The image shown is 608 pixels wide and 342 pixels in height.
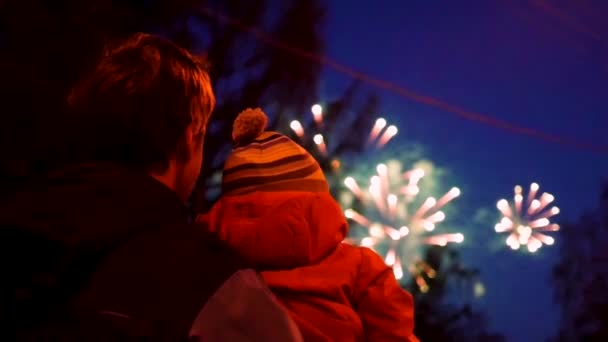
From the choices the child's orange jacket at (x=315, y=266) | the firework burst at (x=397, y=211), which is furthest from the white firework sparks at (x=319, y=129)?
the child's orange jacket at (x=315, y=266)

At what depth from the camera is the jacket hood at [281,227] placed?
229 centimetres

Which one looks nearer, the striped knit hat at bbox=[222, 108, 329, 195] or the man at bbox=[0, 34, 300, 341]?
the man at bbox=[0, 34, 300, 341]

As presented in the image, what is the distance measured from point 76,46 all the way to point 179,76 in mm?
7440

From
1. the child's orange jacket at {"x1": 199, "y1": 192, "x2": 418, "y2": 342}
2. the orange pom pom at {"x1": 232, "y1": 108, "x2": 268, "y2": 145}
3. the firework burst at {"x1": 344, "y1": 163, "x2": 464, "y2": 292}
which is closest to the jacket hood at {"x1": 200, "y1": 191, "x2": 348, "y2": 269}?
the child's orange jacket at {"x1": 199, "y1": 192, "x2": 418, "y2": 342}

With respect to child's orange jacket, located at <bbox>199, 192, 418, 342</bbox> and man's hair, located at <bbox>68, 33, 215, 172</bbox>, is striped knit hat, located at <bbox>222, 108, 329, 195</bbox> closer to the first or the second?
child's orange jacket, located at <bbox>199, 192, 418, 342</bbox>

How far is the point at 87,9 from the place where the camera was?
859 cm

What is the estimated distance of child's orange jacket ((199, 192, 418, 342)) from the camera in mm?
2301

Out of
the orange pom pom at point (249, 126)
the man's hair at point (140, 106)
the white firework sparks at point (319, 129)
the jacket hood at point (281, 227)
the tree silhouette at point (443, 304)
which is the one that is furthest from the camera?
the tree silhouette at point (443, 304)

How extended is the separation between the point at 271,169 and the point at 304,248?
38 cm

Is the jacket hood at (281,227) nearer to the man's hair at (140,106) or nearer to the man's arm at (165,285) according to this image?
the man's hair at (140,106)

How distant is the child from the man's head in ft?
2.42

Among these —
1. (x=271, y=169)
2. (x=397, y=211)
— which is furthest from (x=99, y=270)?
(x=397, y=211)

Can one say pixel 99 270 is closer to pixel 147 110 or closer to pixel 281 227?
pixel 147 110

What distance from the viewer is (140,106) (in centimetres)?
148
